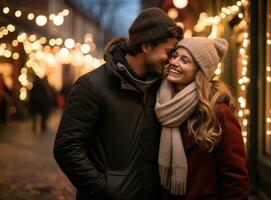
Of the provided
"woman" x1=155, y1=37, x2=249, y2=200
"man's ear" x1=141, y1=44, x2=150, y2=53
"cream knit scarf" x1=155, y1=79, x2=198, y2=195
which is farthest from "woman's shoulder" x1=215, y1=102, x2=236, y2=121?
"man's ear" x1=141, y1=44, x2=150, y2=53

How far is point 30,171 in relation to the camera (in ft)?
31.5

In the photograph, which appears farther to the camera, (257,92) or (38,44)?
(38,44)

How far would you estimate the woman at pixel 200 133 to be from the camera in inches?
120

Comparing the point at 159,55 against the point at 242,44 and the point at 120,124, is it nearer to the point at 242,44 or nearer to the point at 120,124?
the point at 120,124

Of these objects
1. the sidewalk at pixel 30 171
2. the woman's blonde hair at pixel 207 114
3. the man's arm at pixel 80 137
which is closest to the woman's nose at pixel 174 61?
the woman's blonde hair at pixel 207 114

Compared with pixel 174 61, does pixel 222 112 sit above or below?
below

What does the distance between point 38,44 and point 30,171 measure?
3727mm

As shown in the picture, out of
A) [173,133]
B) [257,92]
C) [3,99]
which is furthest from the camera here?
[3,99]

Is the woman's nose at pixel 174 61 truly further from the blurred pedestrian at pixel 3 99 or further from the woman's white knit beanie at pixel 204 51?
the blurred pedestrian at pixel 3 99

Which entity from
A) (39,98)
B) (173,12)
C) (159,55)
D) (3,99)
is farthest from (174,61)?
(3,99)

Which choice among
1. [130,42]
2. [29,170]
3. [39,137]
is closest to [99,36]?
[39,137]

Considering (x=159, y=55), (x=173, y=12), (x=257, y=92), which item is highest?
(x=173, y=12)

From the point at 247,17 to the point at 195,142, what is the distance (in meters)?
4.42

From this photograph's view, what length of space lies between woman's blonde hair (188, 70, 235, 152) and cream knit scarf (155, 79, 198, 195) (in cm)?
5
